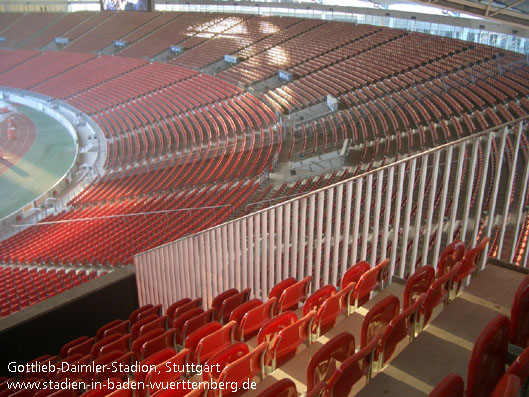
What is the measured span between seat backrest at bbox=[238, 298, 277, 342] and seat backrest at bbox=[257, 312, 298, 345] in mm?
477

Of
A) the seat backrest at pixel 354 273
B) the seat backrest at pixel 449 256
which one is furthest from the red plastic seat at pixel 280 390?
the seat backrest at pixel 449 256

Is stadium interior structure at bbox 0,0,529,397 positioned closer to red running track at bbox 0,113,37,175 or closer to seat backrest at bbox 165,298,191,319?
seat backrest at bbox 165,298,191,319

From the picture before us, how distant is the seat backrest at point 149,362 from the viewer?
3234 millimetres

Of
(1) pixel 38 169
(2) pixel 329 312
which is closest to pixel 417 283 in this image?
(2) pixel 329 312

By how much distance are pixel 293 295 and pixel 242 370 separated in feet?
4.19

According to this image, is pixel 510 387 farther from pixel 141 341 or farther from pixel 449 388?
pixel 141 341

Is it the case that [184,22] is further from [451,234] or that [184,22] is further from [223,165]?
[451,234]

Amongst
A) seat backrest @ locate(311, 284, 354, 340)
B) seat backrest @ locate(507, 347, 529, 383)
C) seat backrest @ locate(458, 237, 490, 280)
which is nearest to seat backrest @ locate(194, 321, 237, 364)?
seat backrest @ locate(311, 284, 354, 340)

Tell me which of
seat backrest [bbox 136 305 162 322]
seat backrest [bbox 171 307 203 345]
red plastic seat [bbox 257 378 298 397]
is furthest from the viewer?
seat backrest [bbox 136 305 162 322]

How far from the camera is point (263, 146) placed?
49.3ft

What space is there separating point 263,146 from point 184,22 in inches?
726

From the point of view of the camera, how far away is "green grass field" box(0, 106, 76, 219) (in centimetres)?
1530

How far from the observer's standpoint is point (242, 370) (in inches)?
110

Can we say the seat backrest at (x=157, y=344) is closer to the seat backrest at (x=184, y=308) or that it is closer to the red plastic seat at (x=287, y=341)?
the seat backrest at (x=184, y=308)
